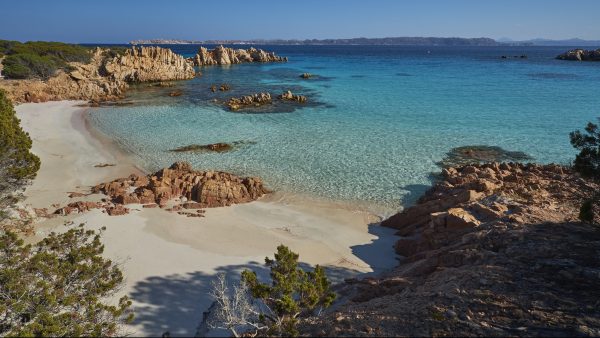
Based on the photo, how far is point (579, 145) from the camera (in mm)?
10336

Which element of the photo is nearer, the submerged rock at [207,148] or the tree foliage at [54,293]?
the tree foliage at [54,293]

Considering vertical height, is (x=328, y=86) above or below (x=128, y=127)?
above

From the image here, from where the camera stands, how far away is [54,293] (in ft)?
24.8

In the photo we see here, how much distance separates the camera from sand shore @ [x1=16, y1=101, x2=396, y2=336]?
10.5 metres

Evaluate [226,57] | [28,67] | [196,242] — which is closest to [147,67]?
[28,67]

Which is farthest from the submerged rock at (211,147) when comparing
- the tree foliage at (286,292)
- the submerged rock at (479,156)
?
the tree foliage at (286,292)

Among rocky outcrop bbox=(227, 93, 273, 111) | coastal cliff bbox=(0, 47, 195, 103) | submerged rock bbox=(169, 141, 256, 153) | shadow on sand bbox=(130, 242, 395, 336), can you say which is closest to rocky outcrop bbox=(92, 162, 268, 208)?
shadow on sand bbox=(130, 242, 395, 336)

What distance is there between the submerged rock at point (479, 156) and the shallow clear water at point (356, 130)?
74 cm

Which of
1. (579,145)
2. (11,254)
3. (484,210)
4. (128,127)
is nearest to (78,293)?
(11,254)

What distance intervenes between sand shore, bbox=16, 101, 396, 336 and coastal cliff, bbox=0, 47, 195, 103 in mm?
28815

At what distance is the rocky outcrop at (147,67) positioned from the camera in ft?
202

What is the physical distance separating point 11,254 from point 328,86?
50940mm

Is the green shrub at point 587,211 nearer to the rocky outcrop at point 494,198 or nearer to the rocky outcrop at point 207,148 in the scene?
the rocky outcrop at point 494,198

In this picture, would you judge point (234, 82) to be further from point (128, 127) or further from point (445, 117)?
point (445, 117)
